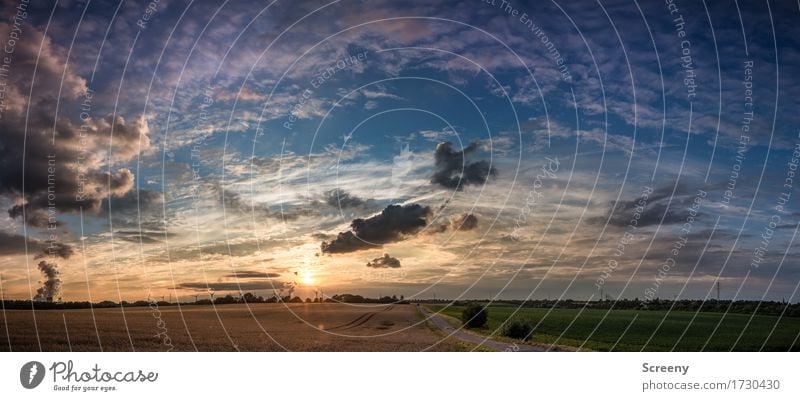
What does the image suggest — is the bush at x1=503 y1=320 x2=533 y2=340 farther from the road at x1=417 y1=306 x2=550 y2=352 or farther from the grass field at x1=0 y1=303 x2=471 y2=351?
the grass field at x1=0 y1=303 x2=471 y2=351

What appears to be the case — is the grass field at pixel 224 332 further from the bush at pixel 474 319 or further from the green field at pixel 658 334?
the green field at pixel 658 334

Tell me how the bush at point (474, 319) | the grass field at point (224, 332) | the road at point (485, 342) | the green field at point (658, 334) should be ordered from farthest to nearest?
the bush at point (474, 319) → the green field at point (658, 334) → the road at point (485, 342) → the grass field at point (224, 332)

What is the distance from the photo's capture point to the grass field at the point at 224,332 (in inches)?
1099

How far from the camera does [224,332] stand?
32031 mm

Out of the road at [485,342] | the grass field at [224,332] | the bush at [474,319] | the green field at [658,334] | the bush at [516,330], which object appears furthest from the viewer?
the bush at [474,319]

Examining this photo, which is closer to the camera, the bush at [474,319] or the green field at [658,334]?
the green field at [658,334]

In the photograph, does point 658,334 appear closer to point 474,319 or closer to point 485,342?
point 474,319

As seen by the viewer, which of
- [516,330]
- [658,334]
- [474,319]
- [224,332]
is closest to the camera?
[224,332]

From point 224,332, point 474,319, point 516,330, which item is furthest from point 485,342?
point 224,332

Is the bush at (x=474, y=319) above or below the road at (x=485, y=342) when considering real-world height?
above

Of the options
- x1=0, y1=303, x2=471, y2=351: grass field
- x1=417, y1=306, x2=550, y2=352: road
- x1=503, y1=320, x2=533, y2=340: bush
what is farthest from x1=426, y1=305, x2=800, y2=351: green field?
x1=0, y1=303, x2=471, y2=351: grass field

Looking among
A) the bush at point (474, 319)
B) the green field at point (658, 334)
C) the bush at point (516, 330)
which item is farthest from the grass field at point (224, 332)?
the green field at point (658, 334)
